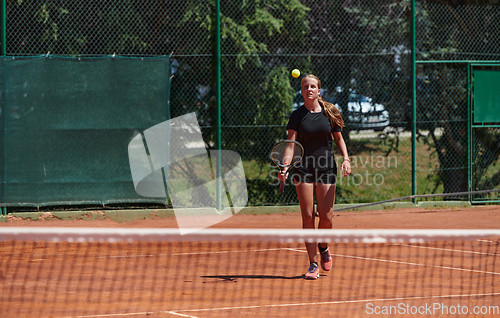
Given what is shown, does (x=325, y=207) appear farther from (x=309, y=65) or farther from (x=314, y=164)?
(x=309, y=65)

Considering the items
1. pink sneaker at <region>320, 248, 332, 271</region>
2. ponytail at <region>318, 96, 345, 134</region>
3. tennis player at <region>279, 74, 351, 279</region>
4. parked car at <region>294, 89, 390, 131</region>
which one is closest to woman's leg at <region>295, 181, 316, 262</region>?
tennis player at <region>279, 74, 351, 279</region>

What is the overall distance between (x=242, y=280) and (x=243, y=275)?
0.20 m

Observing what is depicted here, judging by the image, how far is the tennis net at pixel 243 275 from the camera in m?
3.39

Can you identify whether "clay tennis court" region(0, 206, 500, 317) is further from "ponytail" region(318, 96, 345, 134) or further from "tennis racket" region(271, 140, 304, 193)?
"ponytail" region(318, 96, 345, 134)

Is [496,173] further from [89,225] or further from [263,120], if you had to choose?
[89,225]

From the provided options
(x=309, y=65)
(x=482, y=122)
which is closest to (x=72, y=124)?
(x=309, y=65)

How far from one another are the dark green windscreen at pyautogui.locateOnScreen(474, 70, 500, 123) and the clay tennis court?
3.56 m

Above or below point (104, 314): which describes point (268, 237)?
above

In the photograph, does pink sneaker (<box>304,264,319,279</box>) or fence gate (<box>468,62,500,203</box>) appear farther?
fence gate (<box>468,62,500,203</box>)

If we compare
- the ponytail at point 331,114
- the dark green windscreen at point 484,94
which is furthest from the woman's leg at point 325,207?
the dark green windscreen at point 484,94

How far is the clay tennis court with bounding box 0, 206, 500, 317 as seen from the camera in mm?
3877

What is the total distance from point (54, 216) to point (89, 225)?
603 mm

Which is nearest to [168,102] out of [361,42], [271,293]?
[361,42]

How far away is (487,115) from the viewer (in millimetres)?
9602
